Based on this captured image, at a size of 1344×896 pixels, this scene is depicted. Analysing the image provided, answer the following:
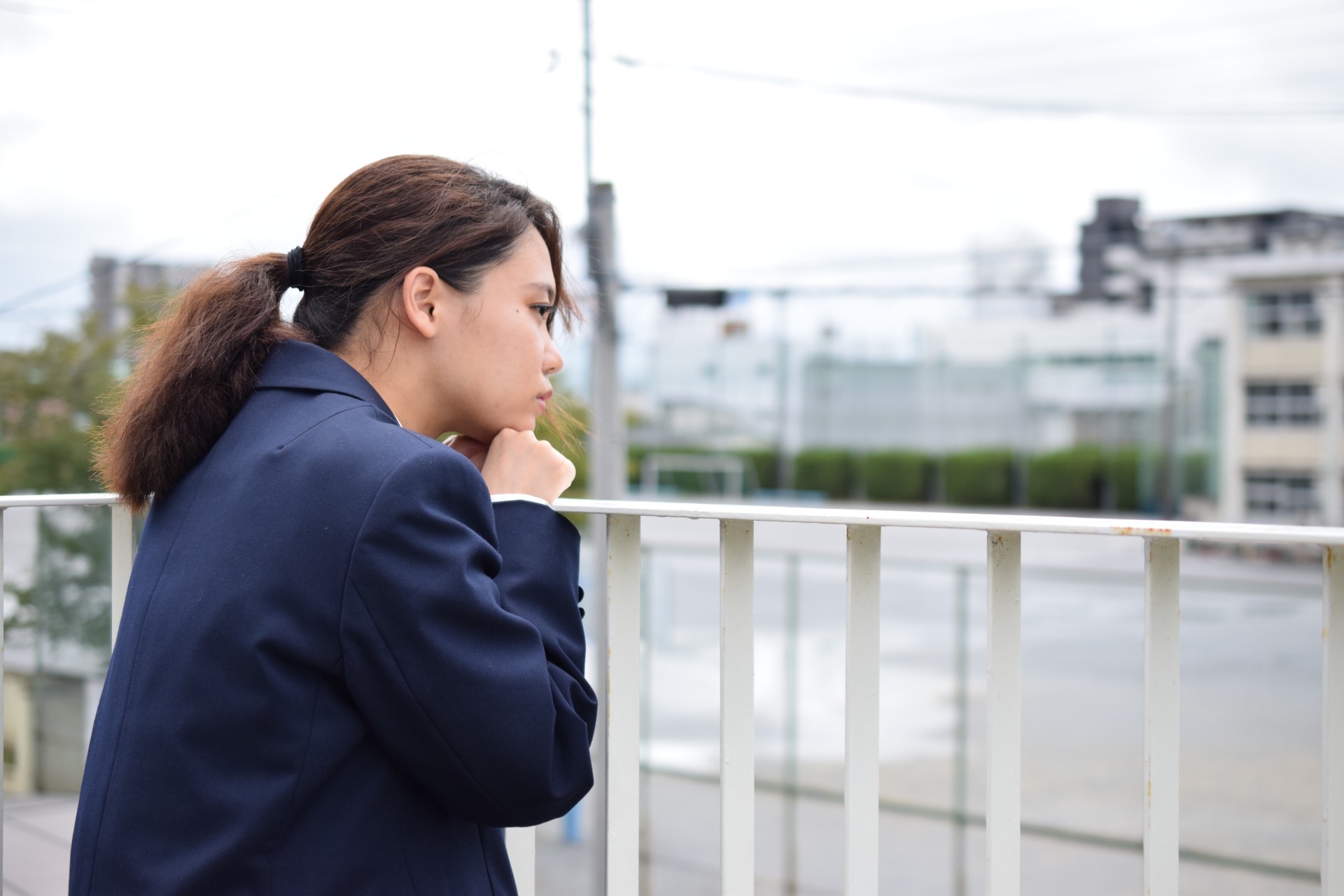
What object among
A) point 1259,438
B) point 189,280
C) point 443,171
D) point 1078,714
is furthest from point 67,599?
point 1259,438

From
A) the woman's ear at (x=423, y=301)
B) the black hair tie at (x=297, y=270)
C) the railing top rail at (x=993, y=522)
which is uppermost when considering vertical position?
the black hair tie at (x=297, y=270)

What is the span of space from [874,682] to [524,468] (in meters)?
0.46

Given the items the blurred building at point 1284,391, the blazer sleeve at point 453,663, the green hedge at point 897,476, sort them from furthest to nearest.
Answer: the green hedge at point 897,476 → the blurred building at point 1284,391 → the blazer sleeve at point 453,663

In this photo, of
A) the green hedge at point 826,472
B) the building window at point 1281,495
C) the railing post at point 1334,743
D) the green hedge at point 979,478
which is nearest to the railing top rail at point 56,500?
the railing post at point 1334,743

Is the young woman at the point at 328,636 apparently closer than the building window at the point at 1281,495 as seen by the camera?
Yes

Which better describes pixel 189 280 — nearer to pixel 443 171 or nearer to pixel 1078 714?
pixel 443 171

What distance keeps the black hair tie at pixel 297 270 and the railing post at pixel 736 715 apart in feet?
1.71

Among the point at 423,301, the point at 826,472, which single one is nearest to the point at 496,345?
the point at 423,301

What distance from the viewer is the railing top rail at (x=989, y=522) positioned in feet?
3.05

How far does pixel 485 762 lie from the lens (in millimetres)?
772

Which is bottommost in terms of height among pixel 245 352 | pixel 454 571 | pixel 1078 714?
pixel 1078 714

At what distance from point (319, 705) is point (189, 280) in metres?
0.54

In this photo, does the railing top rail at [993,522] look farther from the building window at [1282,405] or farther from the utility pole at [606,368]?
the building window at [1282,405]

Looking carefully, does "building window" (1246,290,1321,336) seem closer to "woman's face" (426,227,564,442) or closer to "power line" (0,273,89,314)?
"power line" (0,273,89,314)
